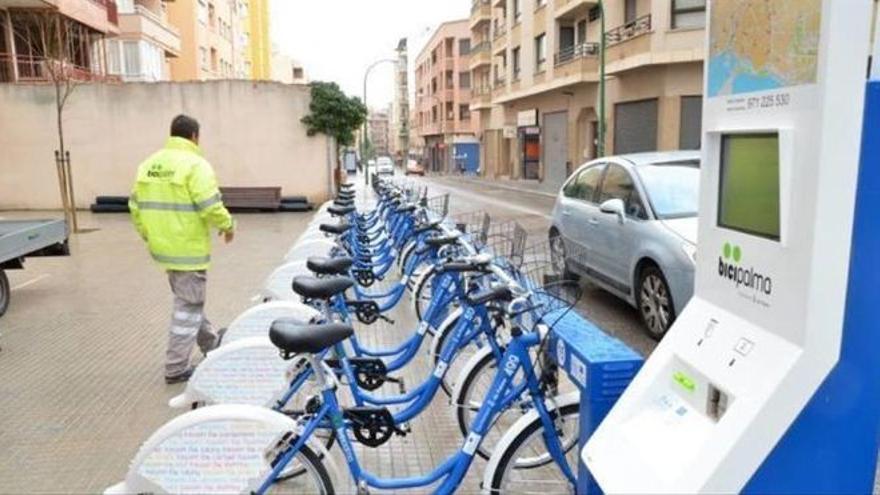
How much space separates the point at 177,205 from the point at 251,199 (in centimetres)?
1367

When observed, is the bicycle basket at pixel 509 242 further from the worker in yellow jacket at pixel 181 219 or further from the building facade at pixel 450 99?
the building facade at pixel 450 99

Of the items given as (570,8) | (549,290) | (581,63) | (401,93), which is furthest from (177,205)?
(401,93)

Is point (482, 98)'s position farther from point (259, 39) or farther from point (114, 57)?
point (259, 39)

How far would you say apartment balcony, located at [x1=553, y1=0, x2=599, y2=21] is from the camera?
27033mm

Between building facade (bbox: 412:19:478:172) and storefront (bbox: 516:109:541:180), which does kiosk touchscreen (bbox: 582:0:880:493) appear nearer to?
storefront (bbox: 516:109:541:180)

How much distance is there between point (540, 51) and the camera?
32.9 m

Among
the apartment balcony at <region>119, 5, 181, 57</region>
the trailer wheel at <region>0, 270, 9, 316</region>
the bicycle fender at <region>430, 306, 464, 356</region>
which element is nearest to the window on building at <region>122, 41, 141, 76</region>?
the apartment balcony at <region>119, 5, 181, 57</region>

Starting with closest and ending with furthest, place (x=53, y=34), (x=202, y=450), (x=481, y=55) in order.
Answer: (x=202, y=450) → (x=53, y=34) → (x=481, y=55)

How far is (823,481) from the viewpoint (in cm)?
194

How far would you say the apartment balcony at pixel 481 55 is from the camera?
147ft

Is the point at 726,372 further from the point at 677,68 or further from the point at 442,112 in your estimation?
the point at 442,112

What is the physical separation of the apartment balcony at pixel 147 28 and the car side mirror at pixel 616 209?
2864 cm

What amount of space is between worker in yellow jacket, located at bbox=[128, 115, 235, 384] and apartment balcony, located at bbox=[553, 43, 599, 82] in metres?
23.1

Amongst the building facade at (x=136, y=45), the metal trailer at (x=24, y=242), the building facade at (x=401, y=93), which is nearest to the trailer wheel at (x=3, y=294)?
the metal trailer at (x=24, y=242)
